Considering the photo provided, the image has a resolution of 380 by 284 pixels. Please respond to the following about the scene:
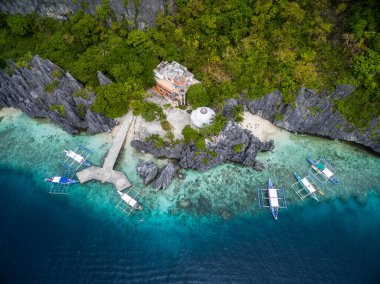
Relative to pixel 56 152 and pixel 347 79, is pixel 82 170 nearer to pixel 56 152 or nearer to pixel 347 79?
pixel 56 152

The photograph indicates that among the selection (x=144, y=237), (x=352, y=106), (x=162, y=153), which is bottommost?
(x=144, y=237)

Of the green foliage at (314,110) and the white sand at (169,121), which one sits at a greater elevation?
the green foliage at (314,110)

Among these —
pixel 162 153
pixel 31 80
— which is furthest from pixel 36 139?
pixel 162 153

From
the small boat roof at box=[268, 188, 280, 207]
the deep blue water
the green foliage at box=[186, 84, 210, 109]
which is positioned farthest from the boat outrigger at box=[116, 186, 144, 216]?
the small boat roof at box=[268, 188, 280, 207]

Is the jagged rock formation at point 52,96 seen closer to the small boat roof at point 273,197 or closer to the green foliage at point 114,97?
the green foliage at point 114,97

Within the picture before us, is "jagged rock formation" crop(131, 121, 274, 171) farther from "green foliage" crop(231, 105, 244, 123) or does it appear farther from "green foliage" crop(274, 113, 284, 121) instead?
"green foliage" crop(274, 113, 284, 121)

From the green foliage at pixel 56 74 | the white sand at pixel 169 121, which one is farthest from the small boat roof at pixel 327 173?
the green foliage at pixel 56 74

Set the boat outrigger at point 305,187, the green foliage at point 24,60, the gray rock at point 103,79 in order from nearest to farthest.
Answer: the boat outrigger at point 305,187 → the gray rock at point 103,79 → the green foliage at point 24,60
